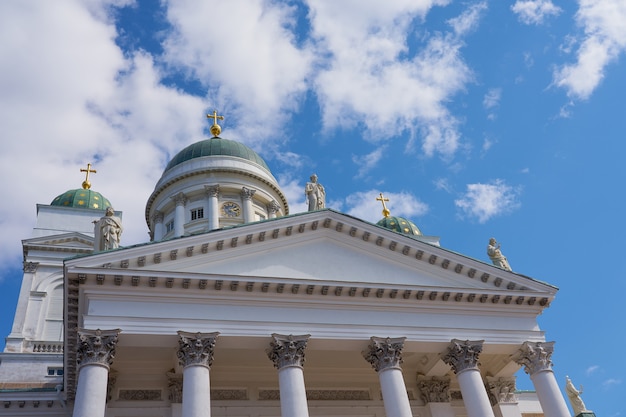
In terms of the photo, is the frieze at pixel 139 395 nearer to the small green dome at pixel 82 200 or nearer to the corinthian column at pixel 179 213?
the corinthian column at pixel 179 213

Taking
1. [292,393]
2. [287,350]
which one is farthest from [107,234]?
[292,393]

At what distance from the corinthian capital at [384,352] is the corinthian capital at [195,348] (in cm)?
478

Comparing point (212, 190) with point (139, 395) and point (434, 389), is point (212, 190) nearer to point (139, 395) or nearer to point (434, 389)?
point (139, 395)

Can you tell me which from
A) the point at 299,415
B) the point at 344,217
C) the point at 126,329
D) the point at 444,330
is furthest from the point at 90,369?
the point at 444,330

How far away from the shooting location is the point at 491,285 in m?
21.5

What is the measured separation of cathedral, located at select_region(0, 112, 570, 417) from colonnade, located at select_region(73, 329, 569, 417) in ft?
0.12

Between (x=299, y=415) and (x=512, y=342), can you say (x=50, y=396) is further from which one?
(x=512, y=342)

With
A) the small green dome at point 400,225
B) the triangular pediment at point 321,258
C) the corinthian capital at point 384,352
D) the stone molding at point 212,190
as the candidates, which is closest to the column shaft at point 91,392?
the triangular pediment at point 321,258

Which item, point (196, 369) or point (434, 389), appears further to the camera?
point (434, 389)

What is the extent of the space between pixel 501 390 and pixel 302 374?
8458 mm

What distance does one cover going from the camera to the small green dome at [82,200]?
41375 mm

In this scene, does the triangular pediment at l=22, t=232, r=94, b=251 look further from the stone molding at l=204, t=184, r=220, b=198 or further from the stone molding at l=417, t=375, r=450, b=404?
the stone molding at l=417, t=375, r=450, b=404

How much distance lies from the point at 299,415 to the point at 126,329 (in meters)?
5.28

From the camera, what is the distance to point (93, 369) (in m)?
16.5
